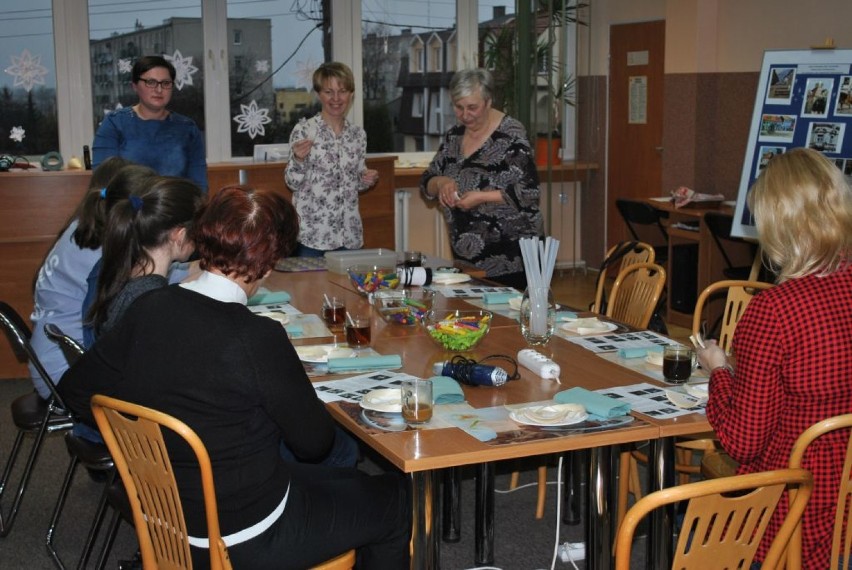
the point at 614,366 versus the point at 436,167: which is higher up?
the point at 436,167

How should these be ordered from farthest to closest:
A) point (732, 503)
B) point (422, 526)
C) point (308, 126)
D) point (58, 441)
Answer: point (308, 126), point (58, 441), point (422, 526), point (732, 503)

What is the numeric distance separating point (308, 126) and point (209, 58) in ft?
6.86

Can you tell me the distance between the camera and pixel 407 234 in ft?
25.7

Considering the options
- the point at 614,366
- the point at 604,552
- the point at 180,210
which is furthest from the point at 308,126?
the point at 604,552

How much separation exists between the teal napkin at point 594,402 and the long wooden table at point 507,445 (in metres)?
0.05

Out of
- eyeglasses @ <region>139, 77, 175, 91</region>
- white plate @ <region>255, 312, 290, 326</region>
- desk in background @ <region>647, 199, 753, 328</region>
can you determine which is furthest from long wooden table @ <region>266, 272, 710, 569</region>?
desk in background @ <region>647, 199, 753, 328</region>

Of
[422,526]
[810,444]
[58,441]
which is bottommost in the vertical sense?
[58,441]

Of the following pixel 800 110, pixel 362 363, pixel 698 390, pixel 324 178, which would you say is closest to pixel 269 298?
pixel 362 363

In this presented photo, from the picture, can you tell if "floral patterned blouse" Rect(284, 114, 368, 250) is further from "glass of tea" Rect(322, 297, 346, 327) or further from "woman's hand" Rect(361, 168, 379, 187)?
"glass of tea" Rect(322, 297, 346, 327)

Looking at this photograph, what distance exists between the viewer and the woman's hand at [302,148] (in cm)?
528

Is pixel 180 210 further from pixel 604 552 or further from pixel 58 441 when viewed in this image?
pixel 58 441

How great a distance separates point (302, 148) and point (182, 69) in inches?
87.1

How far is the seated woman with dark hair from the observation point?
219 centimetres

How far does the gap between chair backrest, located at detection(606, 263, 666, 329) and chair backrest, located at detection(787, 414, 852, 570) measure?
1.44m
